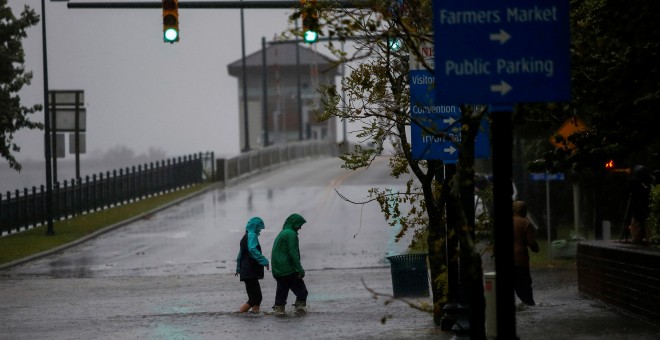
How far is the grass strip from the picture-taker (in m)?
34.4

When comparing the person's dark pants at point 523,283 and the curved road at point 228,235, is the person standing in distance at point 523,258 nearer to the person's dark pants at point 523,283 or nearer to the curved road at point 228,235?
the person's dark pants at point 523,283

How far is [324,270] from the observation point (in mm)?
27766

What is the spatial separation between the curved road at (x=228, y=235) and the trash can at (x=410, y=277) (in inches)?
192

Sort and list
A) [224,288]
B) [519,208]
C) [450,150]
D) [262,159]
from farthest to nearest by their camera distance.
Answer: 1. [262,159]
2. [224,288]
3. [519,208]
4. [450,150]

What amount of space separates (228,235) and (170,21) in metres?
14.5

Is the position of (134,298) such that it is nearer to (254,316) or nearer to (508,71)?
(254,316)

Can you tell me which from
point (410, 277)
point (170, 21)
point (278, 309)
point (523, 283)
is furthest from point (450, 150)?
point (170, 21)

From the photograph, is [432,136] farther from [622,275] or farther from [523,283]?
[523,283]

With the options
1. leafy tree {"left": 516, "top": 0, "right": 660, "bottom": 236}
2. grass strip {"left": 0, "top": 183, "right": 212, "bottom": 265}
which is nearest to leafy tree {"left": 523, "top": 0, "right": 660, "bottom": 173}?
leafy tree {"left": 516, "top": 0, "right": 660, "bottom": 236}

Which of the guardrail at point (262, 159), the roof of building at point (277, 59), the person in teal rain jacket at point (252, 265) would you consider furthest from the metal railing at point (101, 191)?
the roof of building at point (277, 59)

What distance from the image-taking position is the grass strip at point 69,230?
34438mm

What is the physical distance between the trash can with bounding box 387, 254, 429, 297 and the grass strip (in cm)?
1525

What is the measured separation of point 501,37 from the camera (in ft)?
27.0

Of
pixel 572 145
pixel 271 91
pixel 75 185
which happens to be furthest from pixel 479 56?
pixel 271 91
